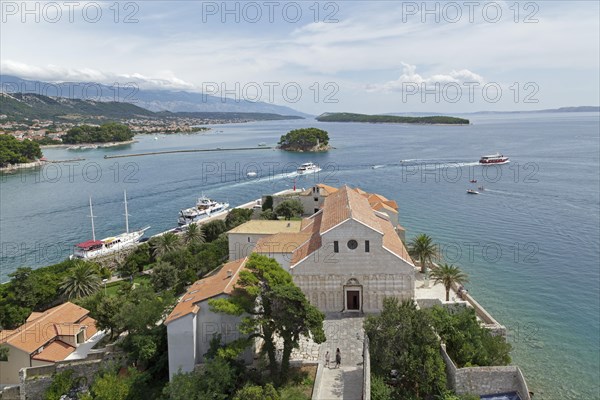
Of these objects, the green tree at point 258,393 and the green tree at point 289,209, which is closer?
the green tree at point 258,393

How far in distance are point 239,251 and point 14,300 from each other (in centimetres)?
1513

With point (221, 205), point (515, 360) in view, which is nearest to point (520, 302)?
point (515, 360)

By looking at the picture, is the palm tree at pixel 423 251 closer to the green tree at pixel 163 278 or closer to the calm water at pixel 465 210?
the calm water at pixel 465 210

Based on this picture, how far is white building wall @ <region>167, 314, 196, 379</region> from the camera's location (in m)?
20.4

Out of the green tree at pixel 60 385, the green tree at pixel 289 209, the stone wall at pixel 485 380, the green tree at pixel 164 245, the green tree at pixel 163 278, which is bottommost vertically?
the green tree at pixel 60 385

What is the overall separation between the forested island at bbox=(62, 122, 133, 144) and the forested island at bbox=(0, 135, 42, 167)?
127 ft

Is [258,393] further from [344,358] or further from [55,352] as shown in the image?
[55,352]

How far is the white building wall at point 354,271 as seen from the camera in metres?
25.5

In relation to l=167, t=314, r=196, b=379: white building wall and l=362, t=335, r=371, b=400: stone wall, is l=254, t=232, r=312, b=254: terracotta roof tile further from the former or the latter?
l=362, t=335, r=371, b=400: stone wall

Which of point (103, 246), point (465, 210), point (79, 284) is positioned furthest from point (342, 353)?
point (465, 210)

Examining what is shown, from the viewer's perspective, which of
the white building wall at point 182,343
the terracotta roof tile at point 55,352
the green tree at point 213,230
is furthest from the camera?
the green tree at point 213,230

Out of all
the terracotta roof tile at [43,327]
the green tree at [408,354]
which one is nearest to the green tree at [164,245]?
the terracotta roof tile at [43,327]

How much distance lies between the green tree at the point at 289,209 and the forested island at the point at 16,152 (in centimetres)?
8622

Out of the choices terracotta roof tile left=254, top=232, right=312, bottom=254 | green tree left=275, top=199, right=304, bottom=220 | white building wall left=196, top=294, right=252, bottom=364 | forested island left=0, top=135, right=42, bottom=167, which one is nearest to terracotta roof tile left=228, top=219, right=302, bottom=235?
terracotta roof tile left=254, top=232, right=312, bottom=254
